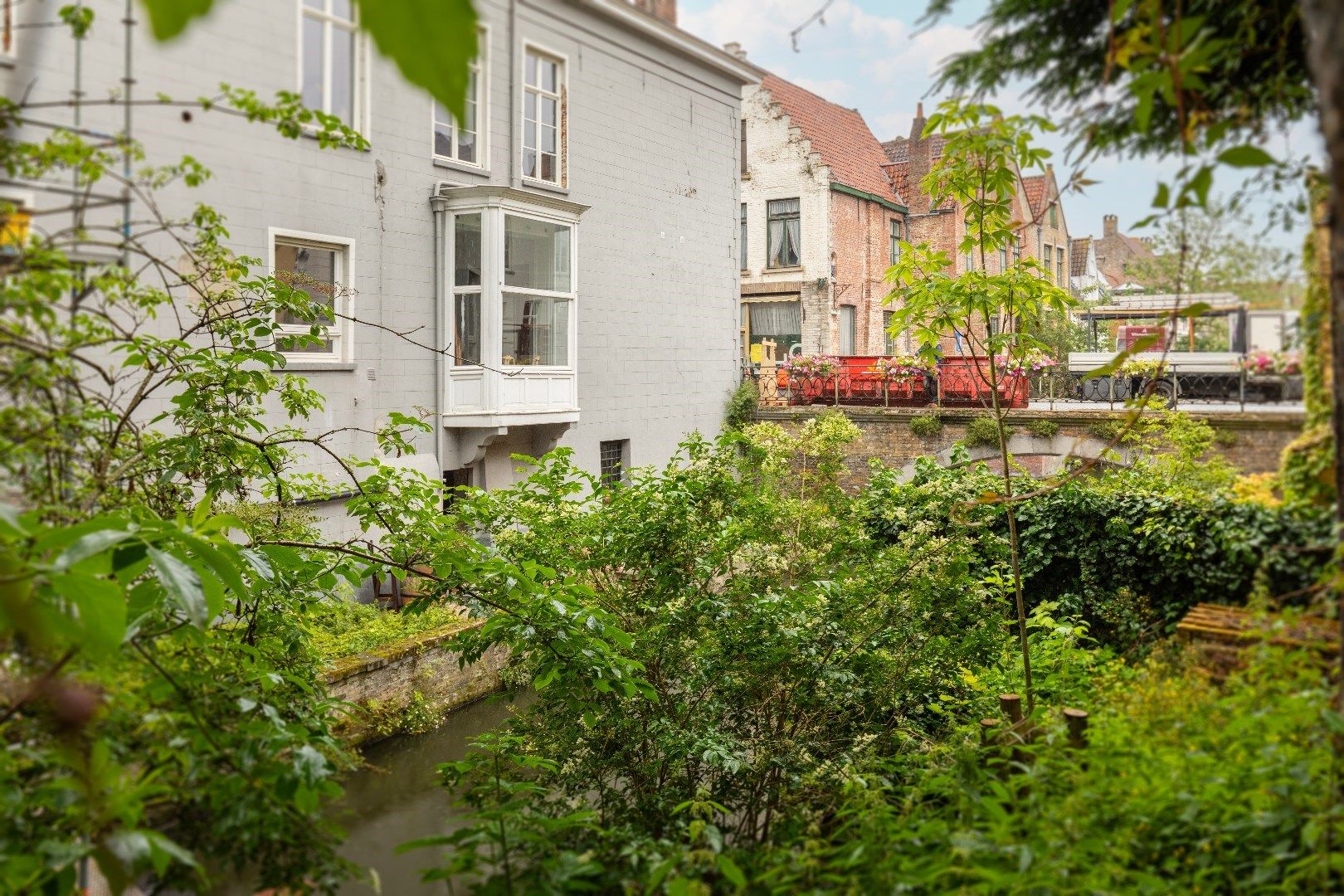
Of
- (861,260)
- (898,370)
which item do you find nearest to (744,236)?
(861,260)

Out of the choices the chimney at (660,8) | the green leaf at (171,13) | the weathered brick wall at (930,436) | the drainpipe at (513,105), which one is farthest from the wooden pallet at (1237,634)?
the chimney at (660,8)

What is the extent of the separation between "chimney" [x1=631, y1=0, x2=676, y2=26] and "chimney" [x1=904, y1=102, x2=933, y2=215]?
5934mm

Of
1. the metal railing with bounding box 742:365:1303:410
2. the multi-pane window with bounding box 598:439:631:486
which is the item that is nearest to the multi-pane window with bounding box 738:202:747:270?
the metal railing with bounding box 742:365:1303:410

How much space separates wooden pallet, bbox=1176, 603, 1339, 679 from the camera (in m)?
1.61

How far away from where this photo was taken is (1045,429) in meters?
10.1

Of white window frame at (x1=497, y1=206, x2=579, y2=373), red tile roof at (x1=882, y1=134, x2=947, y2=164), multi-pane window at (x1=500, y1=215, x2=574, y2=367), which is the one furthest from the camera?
red tile roof at (x1=882, y1=134, x2=947, y2=164)

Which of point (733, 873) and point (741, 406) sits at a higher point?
point (741, 406)

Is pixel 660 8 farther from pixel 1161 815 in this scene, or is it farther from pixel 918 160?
pixel 1161 815

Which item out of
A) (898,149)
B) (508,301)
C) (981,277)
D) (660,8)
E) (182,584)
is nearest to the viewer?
(182,584)

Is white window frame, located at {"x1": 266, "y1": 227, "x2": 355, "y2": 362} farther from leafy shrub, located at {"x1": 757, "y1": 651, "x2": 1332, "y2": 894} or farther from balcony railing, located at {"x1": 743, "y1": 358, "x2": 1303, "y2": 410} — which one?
leafy shrub, located at {"x1": 757, "y1": 651, "x2": 1332, "y2": 894}

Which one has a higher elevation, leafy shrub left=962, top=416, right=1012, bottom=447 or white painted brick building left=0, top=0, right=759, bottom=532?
white painted brick building left=0, top=0, right=759, bottom=532

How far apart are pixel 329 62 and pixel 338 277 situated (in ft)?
5.00

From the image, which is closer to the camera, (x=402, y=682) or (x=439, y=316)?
(x=402, y=682)

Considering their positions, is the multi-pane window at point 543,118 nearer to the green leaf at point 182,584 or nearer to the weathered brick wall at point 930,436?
the weathered brick wall at point 930,436
